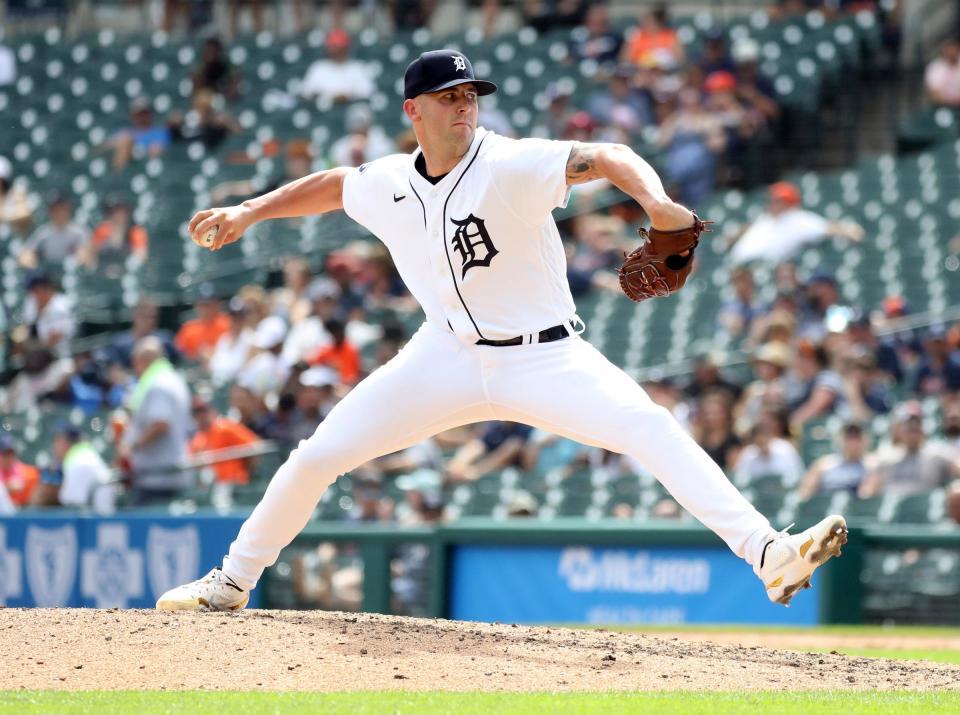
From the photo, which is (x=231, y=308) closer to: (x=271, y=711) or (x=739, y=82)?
(x=739, y=82)

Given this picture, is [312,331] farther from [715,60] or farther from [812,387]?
Answer: [715,60]

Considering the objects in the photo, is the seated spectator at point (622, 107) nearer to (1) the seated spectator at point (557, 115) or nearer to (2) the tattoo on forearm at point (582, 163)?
(1) the seated spectator at point (557, 115)

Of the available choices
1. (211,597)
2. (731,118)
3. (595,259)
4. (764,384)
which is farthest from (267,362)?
(211,597)

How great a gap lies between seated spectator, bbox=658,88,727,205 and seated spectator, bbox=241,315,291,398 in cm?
378

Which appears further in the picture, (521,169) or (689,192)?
(689,192)

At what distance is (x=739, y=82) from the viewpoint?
592 inches

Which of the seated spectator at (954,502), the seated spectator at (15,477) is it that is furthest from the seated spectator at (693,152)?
the seated spectator at (15,477)

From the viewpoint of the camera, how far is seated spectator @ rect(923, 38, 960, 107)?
46.5 ft

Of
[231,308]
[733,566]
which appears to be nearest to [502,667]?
[733,566]

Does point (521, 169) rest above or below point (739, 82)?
below

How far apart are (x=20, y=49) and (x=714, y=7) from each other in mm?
7876

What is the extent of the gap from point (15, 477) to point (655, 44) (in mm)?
7371

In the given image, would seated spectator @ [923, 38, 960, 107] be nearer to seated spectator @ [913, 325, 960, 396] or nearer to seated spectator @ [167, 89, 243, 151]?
seated spectator @ [913, 325, 960, 396]

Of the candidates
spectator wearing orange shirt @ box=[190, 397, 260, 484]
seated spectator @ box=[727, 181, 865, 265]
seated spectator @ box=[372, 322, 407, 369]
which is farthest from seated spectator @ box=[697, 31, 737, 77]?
spectator wearing orange shirt @ box=[190, 397, 260, 484]
